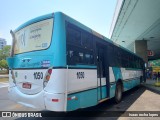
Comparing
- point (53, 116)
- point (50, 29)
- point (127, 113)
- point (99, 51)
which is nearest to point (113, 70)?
point (99, 51)

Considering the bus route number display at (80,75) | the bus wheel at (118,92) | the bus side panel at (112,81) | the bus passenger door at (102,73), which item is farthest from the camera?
the bus wheel at (118,92)

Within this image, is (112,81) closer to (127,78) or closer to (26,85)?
(127,78)

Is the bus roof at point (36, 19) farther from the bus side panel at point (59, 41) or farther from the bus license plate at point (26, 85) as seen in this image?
the bus license plate at point (26, 85)

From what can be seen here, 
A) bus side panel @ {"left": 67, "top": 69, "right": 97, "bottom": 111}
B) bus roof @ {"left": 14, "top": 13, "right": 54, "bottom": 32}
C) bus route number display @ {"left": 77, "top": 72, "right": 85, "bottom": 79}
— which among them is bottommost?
bus side panel @ {"left": 67, "top": 69, "right": 97, "bottom": 111}

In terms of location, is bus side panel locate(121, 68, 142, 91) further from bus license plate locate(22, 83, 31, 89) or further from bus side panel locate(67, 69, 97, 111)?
bus license plate locate(22, 83, 31, 89)

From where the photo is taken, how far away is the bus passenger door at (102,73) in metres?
6.54

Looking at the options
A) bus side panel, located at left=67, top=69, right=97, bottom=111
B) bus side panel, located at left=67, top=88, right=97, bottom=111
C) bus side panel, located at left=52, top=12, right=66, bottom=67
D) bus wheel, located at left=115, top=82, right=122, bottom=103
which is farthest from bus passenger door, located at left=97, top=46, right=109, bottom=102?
bus side panel, located at left=52, top=12, right=66, bottom=67

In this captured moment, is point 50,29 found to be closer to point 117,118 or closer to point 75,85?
point 75,85

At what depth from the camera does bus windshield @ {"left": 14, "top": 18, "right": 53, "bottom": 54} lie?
4945mm

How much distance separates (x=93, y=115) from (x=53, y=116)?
1451mm

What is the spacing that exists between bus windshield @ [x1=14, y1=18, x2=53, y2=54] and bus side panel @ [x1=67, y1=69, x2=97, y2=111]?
117cm

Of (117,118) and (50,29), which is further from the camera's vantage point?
(117,118)

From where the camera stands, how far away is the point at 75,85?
4.86m

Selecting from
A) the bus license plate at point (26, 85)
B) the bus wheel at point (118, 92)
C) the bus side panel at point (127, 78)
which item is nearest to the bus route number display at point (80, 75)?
the bus license plate at point (26, 85)
